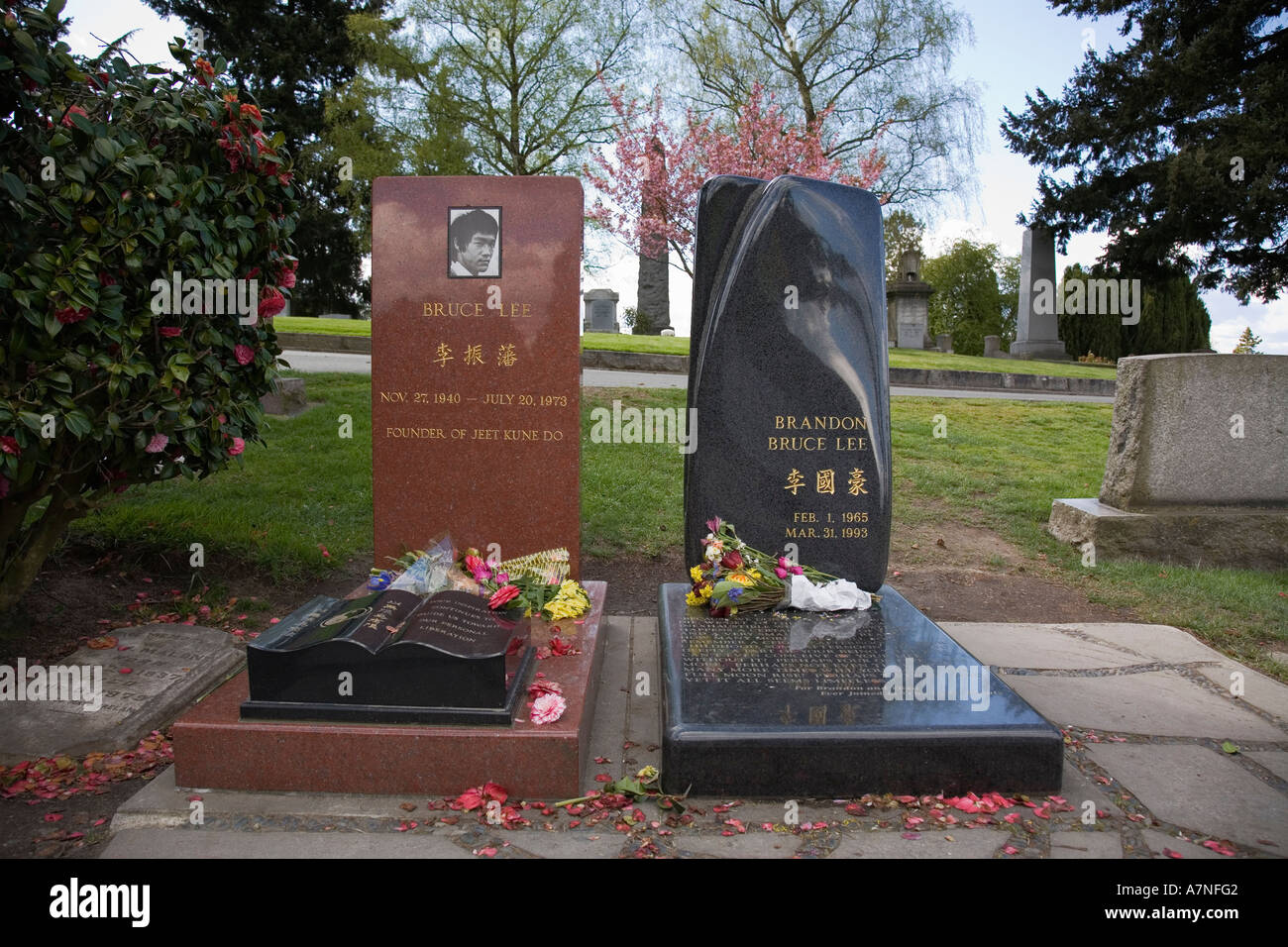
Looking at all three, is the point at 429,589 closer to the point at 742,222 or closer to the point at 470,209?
the point at 470,209

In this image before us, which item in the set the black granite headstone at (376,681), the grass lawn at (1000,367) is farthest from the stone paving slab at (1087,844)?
the grass lawn at (1000,367)

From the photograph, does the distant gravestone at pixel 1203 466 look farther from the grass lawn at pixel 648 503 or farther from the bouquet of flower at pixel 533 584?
the bouquet of flower at pixel 533 584

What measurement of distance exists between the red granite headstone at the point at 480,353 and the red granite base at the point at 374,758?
166 centimetres

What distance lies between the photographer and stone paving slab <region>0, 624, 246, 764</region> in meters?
3.08

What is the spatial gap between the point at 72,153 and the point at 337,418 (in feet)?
16.5

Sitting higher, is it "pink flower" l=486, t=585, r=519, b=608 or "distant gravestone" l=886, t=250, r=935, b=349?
"distant gravestone" l=886, t=250, r=935, b=349

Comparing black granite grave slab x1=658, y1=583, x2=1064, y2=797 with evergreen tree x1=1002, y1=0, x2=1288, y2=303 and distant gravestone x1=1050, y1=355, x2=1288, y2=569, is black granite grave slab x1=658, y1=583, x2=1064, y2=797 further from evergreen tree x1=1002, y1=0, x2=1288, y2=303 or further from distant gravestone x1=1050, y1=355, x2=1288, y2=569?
evergreen tree x1=1002, y1=0, x2=1288, y2=303

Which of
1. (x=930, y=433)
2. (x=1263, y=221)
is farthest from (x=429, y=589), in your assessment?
(x=1263, y=221)

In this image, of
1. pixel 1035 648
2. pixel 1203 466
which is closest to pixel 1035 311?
pixel 1203 466

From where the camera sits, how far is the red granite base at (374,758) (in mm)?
2713

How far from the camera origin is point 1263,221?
12.6 metres

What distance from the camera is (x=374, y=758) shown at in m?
2.72

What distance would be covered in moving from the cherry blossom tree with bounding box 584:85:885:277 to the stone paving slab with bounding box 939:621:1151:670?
55.7ft

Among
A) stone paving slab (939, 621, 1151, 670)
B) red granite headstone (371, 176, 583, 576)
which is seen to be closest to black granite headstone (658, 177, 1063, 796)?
stone paving slab (939, 621, 1151, 670)
